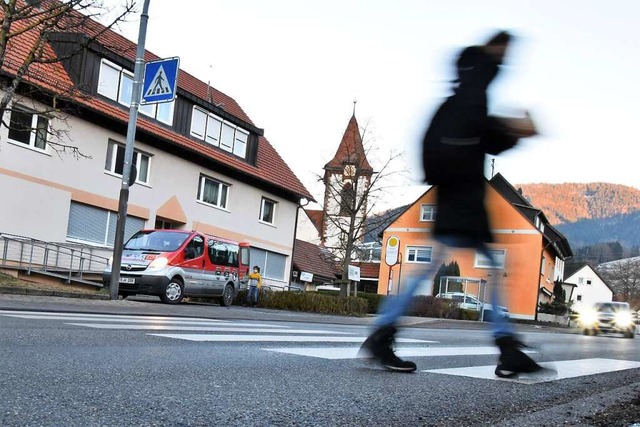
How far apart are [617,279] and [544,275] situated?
60689 millimetres

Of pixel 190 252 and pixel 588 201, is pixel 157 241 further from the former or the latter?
pixel 588 201

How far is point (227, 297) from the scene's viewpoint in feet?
69.8

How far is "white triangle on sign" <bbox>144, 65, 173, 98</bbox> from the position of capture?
53.3 feet

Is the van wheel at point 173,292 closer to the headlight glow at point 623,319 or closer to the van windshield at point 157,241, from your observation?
the van windshield at point 157,241

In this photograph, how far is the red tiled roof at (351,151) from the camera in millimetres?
40281

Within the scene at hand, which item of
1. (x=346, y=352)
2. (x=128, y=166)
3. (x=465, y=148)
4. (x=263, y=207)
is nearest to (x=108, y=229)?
(x=128, y=166)

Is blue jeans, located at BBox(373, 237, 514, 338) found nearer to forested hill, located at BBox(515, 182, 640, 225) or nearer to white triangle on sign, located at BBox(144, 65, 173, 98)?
white triangle on sign, located at BBox(144, 65, 173, 98)

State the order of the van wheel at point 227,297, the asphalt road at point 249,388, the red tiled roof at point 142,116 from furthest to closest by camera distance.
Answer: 1. the red tiled roof at point 142,116
2. the van wheel at point 227,297
3. the asphalt road at point 249,388

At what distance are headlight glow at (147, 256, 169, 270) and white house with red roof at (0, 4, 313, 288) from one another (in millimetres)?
4337

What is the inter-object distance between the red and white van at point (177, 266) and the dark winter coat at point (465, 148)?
1405cm

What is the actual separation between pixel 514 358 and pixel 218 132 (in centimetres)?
2797

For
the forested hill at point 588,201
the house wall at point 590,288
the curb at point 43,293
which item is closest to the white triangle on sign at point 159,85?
the curb at point 43,293

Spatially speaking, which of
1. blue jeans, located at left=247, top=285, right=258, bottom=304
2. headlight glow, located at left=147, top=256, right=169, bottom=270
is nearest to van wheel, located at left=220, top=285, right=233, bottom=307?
blue jeans, located at left=247, top=285, right=258, bottom=304

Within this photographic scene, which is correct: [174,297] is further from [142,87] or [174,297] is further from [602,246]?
[602,246]
